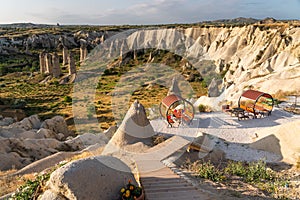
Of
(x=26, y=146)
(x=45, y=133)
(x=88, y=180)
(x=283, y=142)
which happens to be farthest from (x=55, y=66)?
(x=88, y=180)

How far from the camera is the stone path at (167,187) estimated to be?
6.33 metres

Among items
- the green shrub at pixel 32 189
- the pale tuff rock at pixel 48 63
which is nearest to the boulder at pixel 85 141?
the green shrub at pixel 32 189

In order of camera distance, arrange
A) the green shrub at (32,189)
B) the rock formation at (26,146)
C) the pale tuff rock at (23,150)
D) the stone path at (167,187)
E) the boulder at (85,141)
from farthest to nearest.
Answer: the boulder at (85,141) < the rock formation at (26,146) < the pale tuff rock at (23,150) < the stone path at (167,187) < the green shrub at (32,189)

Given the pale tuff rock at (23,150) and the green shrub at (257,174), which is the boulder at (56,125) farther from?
the green shrub at (257,174)

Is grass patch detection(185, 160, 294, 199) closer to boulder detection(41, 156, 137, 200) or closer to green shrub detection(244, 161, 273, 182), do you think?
green shrub detection(244, 161, 273, 182)

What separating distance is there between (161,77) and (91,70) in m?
12.6

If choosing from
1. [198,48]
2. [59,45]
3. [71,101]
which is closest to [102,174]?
[71,101]

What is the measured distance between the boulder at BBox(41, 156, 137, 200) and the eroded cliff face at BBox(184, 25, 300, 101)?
537 inches

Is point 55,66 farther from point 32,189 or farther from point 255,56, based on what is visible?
point 32,189

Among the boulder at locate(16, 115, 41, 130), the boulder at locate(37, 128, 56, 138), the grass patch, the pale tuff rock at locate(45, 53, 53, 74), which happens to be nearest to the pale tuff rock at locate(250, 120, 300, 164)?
the grass patch

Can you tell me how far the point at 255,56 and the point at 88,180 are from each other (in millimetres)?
30413

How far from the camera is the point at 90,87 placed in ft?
116

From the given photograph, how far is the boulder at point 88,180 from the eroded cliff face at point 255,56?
44.7 ft

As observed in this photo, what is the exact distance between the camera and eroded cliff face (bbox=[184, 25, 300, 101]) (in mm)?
20250
